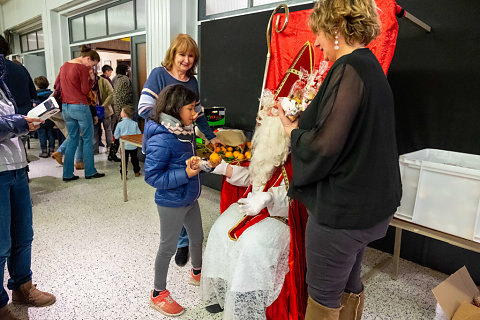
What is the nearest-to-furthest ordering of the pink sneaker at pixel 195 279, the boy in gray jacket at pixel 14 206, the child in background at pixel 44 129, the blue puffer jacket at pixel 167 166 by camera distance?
the boy in gray jacket at pixel 14 206 < the blue puffer jacket at pixel 167 166 < the pink sneaker at pixel 195 279 < the child in background at pixel 44 129

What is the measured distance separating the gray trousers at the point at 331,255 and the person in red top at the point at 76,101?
372cm

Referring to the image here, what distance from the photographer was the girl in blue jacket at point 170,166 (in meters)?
1.57

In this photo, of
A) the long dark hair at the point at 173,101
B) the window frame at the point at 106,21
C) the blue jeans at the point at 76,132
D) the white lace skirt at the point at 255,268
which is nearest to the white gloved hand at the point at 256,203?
the white lace skirt at the point at 255,268

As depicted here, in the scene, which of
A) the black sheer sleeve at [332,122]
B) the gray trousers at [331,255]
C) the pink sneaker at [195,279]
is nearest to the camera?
the black sheer sleeve at [332,122]

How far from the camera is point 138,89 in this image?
5.01m

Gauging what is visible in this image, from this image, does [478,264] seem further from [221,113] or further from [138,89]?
[138,89]

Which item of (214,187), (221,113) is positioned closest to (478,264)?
(221,113)

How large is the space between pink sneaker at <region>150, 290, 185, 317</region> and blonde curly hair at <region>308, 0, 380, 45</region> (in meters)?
1.51

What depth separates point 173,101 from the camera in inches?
61.8

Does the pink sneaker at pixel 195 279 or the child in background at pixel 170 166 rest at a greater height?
the child in background at pixel 170 166

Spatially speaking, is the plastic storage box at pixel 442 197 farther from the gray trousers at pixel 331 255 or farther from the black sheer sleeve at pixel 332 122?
the black sheer sleeve at pixel 332 122

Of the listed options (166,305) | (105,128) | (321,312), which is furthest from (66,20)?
(321,312)

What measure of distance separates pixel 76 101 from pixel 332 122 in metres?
3.82

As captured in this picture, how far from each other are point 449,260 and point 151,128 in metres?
2.08
